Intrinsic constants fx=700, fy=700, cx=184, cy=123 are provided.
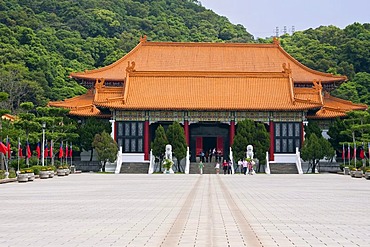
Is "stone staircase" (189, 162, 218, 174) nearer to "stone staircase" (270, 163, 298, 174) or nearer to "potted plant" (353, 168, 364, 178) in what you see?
"stone staircase" (270, 163, 298, 174)

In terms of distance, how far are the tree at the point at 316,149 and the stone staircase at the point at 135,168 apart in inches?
511

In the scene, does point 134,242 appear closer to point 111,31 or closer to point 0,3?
point 0,3

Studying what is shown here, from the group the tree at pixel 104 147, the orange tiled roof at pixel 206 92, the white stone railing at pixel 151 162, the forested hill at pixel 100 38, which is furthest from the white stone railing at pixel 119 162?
the forested hill at pixel 100 38

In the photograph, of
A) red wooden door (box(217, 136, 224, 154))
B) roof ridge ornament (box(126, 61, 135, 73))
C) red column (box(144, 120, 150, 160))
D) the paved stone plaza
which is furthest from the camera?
red wooden door (box(217, 136, 224, 154))

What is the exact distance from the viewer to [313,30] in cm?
11581

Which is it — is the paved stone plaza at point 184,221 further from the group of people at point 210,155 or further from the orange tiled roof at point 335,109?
the group of people at point 210,155

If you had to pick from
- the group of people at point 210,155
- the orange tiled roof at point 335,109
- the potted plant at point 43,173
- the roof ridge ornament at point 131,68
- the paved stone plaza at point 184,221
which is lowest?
the paved stone plaza at point 184,221

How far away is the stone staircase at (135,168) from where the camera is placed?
57375 millimetres

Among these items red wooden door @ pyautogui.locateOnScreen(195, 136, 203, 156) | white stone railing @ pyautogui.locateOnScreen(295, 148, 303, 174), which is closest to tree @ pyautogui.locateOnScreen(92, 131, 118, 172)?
red wooden door @ pyautogui.locateOnScreen(195, 136, 203, 156)

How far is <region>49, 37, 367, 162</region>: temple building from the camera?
59.9 m

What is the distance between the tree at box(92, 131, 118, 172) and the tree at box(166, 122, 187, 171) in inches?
185

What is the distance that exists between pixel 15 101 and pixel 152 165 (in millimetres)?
27807

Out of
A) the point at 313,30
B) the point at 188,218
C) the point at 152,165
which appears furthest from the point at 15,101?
the point at 188,218

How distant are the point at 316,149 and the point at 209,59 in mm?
17222
